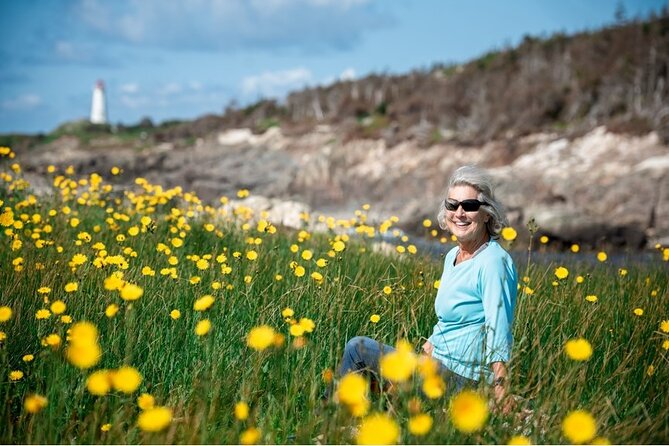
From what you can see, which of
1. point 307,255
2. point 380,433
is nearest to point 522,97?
point 307,255

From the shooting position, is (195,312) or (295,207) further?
(295,207)

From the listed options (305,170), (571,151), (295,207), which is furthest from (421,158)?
(295,207)

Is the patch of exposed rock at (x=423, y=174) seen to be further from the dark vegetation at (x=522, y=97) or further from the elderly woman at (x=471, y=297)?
the elderly woman at (x=471, y=297)

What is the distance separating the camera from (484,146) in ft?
85.9

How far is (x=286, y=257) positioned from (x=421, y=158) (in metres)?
23.8

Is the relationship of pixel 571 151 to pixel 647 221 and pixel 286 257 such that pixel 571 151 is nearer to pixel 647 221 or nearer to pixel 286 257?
pixel 647 221

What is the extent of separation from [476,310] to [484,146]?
2479 cm

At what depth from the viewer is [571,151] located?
2153cm

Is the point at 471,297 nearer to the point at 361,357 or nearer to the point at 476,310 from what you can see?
the point at 476,310

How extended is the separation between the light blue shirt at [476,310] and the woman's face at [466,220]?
12cm

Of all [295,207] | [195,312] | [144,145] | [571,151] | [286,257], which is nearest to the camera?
[195,312]

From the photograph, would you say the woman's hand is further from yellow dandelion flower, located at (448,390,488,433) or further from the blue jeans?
yellow dandelion flower, located at (448,390,488,433)

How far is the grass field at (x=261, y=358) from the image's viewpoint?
6.15ft

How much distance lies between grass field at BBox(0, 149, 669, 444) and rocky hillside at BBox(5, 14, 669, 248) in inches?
251
